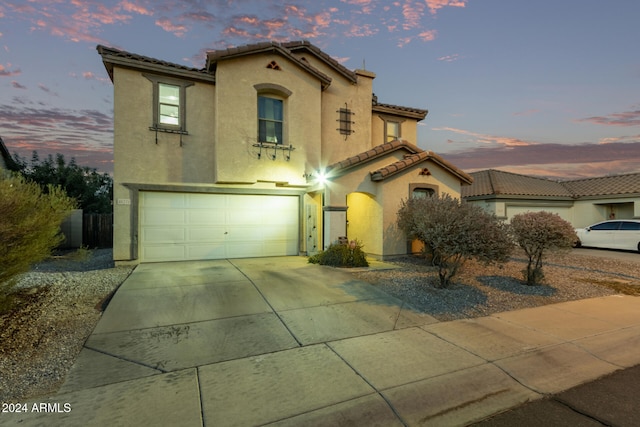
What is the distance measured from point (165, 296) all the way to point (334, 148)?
907cm

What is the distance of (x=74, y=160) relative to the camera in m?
22.8

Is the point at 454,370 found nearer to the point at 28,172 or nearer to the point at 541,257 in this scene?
the point at 541,257

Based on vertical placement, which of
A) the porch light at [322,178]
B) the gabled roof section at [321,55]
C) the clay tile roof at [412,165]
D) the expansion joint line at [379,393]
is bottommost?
the expansion joint line at [379,393]

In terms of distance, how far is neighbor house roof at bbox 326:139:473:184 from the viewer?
11250mm

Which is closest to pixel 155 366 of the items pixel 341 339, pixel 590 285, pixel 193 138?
pixel 341 339

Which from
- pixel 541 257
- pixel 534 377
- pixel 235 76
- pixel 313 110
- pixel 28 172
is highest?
pixel 235 76

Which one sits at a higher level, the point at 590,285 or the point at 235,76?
the point at 235,76

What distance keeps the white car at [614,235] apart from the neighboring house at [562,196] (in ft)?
10.7

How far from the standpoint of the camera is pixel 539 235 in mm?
8180

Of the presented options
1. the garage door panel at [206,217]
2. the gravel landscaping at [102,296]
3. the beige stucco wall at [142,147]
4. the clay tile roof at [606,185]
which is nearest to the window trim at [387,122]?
the gravel landscaping at [102,296]

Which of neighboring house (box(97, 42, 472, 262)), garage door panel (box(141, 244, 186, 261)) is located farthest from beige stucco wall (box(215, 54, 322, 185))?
garage door panel (box(141, 244, 186, 261))

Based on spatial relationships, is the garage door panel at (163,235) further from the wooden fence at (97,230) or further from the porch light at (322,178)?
the wooden fence at (97,230)

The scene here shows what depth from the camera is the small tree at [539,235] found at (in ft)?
26.4

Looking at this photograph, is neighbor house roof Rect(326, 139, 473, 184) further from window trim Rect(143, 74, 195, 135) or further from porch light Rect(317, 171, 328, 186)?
window trim Rect(143, 74, 195, 135)
